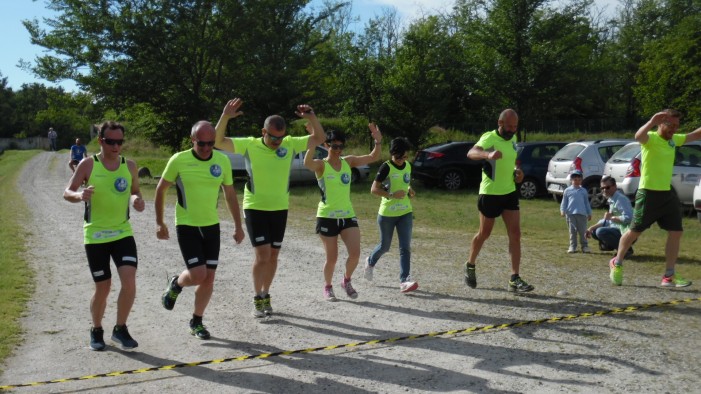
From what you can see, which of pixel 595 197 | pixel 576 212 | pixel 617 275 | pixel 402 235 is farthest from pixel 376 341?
pixel 595 197

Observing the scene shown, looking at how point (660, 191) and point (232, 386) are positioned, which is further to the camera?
point (660, 191)

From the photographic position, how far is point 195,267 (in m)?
5.97

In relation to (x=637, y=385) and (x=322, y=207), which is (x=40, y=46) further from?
(x=637, y=385)

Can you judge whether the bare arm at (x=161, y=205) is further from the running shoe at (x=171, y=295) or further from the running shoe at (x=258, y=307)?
the running shoe at (x=258, y=307)

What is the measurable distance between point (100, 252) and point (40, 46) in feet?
76.4

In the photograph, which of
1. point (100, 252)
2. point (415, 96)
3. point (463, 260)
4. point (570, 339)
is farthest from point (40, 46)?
point (570, 339)

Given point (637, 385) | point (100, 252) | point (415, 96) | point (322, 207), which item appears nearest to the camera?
point (637, 385)

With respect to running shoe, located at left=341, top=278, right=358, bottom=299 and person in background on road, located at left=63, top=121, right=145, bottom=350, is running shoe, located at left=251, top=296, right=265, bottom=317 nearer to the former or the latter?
running shoe, located at left=341, top=278, right=358, bottom=299

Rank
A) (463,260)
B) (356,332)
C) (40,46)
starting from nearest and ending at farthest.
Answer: (356,332) < (463,260) < (40,46)

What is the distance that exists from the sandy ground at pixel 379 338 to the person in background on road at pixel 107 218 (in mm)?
462

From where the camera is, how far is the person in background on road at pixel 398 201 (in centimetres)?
793

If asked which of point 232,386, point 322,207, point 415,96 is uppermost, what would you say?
point 415,96

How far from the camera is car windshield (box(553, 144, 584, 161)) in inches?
692

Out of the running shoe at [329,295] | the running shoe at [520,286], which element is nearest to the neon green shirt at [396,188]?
the running shoe at [329,295]
